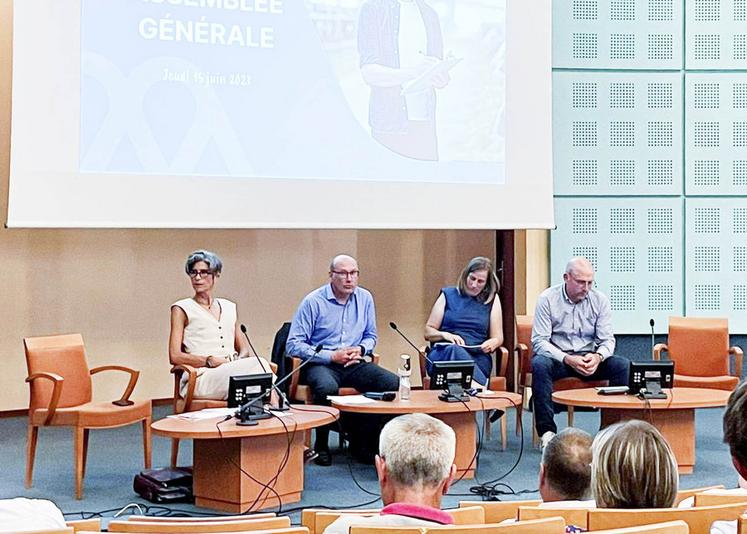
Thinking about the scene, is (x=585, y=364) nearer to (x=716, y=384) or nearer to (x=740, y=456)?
(x=716, y=384)

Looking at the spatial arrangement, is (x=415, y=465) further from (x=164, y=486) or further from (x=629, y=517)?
(x=164, y=486)

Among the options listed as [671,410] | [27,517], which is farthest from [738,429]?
[671,410]

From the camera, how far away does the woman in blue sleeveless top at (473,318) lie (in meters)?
6.81

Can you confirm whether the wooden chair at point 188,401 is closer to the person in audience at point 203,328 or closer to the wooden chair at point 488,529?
the person in audience at point 203,328

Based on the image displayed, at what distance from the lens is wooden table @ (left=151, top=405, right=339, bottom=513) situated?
5027 millimetres

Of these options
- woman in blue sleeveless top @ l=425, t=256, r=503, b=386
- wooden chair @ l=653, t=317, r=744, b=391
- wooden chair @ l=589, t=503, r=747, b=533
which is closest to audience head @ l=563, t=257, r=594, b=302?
woman in blue sleeveless top @ l=425, t=256, r=503, b=386

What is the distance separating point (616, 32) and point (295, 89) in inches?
107

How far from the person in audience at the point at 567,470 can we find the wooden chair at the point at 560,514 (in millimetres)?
120

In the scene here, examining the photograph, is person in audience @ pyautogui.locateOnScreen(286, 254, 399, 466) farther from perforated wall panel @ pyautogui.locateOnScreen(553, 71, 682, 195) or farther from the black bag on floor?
perforated wall panel @ pyautogui.locateOnScreen(553, 71, 682, 195)

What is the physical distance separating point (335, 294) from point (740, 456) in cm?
462

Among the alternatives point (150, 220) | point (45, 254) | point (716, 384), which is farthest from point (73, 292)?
point (716, 384)

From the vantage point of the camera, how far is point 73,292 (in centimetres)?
775

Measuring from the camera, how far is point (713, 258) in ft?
27.0

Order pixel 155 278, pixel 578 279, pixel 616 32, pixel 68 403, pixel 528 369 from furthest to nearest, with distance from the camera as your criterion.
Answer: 1. pixel 616 32
2. pixel 155 278
3. pixel 528 369
4. pixel 578 279
5. pixel 68 403
